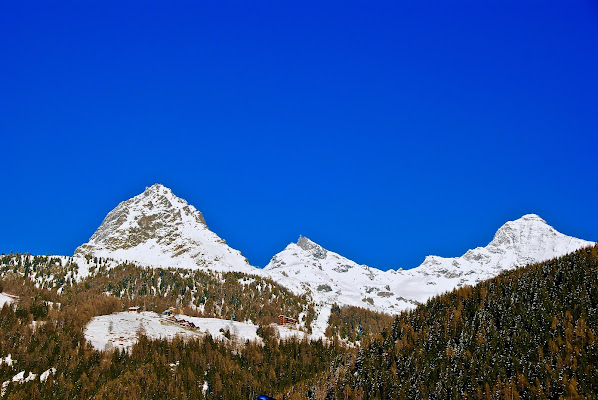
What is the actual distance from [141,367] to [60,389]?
94.5 feet

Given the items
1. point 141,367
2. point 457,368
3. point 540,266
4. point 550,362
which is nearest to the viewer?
point 550,362

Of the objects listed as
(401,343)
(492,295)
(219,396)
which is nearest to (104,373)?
(219,396)

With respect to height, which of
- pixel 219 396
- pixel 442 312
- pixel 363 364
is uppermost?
pixel 442 312

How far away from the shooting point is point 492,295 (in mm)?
164750

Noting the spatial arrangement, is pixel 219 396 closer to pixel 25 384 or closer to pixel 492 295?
pixel 25 384

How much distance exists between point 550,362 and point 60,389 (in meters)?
148

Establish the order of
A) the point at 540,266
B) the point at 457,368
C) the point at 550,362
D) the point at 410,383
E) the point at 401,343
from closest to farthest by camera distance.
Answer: the point at 550,362
the point at 457,368
the point at 410,383
the point at 540,266
the point at 401,343

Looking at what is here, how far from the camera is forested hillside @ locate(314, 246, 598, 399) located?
120m

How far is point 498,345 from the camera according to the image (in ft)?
461

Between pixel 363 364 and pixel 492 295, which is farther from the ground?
pixel 492 295

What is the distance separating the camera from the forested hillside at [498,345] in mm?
119875

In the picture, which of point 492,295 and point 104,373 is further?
point 104,373

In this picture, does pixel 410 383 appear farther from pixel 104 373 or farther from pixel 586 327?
pixel 104 373

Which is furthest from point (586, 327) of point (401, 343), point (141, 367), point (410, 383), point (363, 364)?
point (141, 367)
